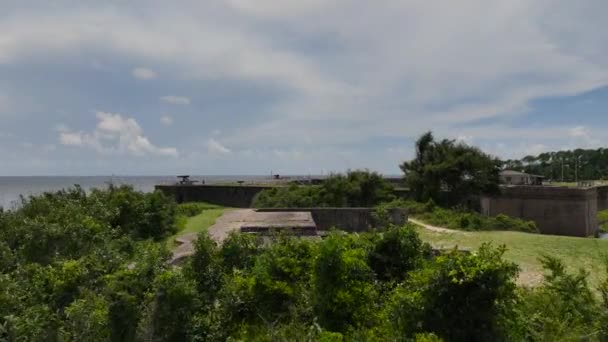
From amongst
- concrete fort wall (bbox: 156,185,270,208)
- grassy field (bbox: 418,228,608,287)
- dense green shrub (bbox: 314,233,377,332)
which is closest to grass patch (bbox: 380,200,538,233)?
grassy field (bbox: 418,228,608,287)

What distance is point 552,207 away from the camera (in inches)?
1341

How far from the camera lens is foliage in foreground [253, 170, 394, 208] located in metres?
26.4

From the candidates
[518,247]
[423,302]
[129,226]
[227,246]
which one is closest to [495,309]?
[423,302]

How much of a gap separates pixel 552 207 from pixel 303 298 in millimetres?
32157

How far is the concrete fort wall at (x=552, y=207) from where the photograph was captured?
108ft

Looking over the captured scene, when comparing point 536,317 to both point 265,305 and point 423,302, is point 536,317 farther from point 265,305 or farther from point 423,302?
point 265,305

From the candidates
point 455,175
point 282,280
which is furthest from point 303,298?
point 455,175

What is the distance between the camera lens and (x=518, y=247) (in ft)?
46.5

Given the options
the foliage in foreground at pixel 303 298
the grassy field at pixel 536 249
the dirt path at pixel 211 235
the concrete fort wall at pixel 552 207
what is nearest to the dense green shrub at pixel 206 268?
the foliage in foreground at pixel 303 298

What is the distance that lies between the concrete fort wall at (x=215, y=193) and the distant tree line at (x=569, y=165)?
50455mm

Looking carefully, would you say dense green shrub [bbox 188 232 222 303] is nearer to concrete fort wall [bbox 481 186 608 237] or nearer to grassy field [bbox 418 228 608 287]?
grassy field [bbox 418 228 608 287]

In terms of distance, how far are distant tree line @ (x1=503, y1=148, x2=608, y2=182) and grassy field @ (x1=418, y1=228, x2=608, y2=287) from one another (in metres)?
63.0

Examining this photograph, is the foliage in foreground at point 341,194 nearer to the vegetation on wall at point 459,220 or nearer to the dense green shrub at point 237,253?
the vegetation on wall at point 459,220

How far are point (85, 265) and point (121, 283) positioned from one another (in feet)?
4.75
